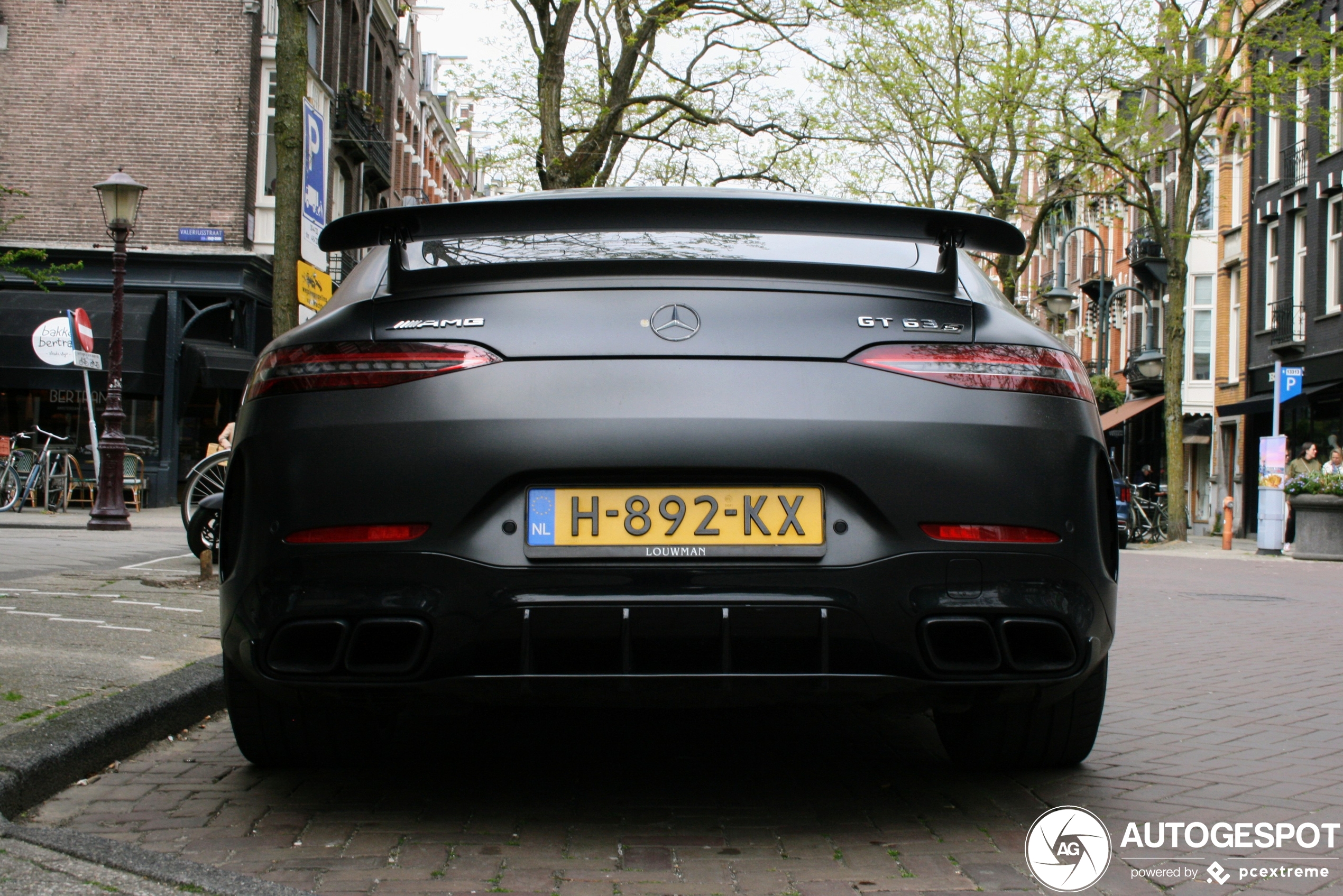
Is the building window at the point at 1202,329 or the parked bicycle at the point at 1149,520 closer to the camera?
the parked bicycle at the point at 1149,520

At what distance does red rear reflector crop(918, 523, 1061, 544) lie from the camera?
2932mm

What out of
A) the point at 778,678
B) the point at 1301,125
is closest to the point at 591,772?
the point at 778,678

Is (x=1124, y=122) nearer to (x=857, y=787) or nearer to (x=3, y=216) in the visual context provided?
(x=3, y=216)

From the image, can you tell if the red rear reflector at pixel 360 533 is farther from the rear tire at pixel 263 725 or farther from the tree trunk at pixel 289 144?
the tree trunk at pixel 289 144

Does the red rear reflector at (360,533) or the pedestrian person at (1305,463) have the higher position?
the pedestrian person at (1305,463)

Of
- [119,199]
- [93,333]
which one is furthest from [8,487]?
[119,199]

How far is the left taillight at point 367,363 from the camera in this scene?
2986 millimetres

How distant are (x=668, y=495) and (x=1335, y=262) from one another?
30.3 metres

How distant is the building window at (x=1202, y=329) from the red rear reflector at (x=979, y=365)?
123ft

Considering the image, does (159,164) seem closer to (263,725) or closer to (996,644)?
(263,725)

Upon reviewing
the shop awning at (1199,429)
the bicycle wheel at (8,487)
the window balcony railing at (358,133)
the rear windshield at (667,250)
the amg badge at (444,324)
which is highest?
the window balcony railing at (358,133)

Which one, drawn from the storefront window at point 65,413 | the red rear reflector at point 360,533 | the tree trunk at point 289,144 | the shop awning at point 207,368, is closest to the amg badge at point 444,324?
the red rear reflector at point 360,533

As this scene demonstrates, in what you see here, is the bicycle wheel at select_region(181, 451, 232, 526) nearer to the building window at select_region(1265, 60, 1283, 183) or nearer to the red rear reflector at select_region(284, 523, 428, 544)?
the red rear reflector at select_region(284, 523, 428, 544)

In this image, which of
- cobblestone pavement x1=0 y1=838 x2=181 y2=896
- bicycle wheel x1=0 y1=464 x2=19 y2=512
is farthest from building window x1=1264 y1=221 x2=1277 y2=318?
cobblestone pavement x1=0 y1=838 x2=181 y2=896
